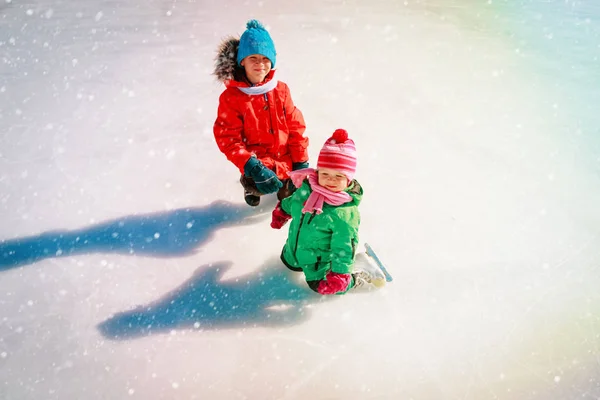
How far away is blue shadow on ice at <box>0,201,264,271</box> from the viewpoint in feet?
8.81

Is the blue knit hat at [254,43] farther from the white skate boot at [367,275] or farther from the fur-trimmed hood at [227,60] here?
the white skate boot at [367,275]

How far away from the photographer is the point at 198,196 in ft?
10.6

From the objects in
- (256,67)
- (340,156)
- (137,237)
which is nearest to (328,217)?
(340,156)

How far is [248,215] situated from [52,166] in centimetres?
170

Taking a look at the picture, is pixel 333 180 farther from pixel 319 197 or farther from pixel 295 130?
pixel 295 130

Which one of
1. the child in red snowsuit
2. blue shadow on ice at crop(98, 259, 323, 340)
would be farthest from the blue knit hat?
blue shadow on ice at crop(98, 259, 323, 340)

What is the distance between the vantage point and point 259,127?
8.88 feet

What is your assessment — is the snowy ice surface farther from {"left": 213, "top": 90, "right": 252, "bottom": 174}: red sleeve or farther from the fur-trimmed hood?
the fur-trimmed hood

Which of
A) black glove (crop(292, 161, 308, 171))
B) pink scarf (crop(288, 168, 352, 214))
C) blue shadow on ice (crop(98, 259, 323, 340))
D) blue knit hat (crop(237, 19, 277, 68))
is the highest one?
blue knit hat (crop(237, 19, 277, 68))

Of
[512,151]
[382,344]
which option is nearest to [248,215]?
[382,344]

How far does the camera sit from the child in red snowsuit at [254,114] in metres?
2.53

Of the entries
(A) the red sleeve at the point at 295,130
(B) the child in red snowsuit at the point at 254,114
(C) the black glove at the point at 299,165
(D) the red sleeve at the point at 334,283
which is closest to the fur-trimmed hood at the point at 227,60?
(B) the child in red snowsuit at the point at 254,114

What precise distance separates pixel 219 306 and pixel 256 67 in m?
1.42

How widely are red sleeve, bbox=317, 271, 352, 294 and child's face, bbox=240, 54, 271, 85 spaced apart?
125 cm
